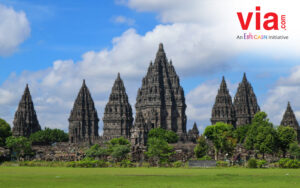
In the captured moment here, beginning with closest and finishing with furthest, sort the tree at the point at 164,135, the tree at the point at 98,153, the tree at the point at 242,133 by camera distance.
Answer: the tree at the point at 98,153
the tree at the point at 164,135
the tree at the point at 242,133

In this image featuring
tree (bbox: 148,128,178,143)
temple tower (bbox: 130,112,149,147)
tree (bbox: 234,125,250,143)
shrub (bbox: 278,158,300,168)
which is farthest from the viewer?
tree (bbox: 234,125,250,143)

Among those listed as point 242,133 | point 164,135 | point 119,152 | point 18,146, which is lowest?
point 119,152

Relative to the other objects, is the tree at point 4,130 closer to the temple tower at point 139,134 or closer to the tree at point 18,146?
the tree at point 18,146

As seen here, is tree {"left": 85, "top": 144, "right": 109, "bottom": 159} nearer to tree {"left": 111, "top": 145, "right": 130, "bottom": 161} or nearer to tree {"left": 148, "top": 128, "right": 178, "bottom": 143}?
tree {"left": 111, "top": 145, "right": 130, "bottom": 161}

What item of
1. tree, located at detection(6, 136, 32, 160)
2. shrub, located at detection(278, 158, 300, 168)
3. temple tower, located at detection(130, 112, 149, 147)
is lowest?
shrub, located at detection(278, 158, 300, 168)

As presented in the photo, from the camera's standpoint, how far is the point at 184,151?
15762 cm

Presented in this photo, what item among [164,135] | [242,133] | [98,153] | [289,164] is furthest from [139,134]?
[289,164]

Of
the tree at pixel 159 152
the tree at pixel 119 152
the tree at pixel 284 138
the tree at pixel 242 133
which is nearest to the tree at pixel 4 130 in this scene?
the tree at pixel 119 152

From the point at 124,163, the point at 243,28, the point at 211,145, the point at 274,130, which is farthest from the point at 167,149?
the point at 243,28

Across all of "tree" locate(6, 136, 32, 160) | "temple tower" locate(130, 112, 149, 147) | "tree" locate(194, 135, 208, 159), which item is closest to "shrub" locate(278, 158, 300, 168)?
"tree" locate(194, 135, 208, 159)

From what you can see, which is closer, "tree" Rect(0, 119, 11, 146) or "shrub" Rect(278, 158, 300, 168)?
"shrub" Rect(278, 158, 300, 168)

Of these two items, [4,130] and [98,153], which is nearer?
[98,153]

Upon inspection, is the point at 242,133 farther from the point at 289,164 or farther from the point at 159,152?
the point at 289,164

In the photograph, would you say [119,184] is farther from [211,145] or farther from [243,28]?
[211,145]
